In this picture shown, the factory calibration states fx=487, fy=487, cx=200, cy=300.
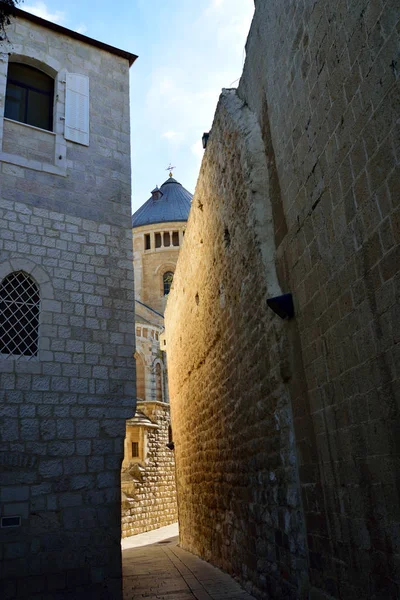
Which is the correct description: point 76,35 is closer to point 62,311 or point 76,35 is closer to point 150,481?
point 62,311

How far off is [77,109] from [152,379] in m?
17.8

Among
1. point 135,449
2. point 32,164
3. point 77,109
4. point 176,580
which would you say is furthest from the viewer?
point 135,449

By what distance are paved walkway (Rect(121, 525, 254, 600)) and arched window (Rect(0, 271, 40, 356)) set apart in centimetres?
314

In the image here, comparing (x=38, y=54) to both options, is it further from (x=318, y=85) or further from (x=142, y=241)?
(x=142, y=241)

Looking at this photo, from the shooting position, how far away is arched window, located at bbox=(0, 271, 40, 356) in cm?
564

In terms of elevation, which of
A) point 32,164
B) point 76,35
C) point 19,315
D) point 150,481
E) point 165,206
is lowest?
point 150,481

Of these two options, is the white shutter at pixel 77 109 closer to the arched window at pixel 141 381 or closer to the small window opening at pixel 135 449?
the small window opening at pixel 135 449

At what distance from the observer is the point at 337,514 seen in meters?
3.53

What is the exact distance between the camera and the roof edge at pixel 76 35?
278 inches

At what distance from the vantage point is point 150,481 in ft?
58.0

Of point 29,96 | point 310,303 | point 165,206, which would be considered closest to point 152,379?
point 165,206

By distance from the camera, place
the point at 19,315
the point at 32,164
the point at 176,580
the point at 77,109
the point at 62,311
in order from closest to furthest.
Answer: the point at 19,315 → the point at 62,311 → the point at 32,164 → the point at 176,580 → the point at 77,109

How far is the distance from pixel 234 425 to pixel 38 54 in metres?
5.96

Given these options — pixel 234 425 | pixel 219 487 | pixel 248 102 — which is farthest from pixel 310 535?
pixel 248 102
